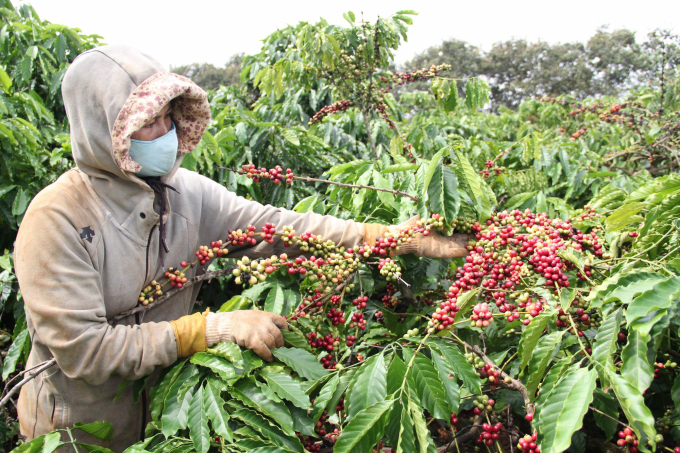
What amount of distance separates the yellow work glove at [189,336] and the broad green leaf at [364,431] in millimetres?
642

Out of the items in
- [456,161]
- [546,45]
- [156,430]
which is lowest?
[156,430]

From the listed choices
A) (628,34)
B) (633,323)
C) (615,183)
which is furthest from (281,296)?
(628,34)

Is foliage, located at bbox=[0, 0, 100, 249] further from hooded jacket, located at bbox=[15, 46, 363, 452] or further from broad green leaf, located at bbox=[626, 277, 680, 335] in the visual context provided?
broad green leaf, located at bbox=[626, 277, 680, 335]

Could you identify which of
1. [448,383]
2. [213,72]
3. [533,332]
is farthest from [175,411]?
[213,72]

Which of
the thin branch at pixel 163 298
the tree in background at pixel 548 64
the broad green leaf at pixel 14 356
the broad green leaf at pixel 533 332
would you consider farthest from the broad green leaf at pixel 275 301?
the tree in background at pixel 548 64

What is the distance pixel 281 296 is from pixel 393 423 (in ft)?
3.12

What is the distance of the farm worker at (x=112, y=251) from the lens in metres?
1.41

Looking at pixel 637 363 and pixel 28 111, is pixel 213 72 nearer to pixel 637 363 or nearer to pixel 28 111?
pixel 28 111

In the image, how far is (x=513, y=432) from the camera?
1.60 m

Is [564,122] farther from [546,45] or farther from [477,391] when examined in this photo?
[546,45]

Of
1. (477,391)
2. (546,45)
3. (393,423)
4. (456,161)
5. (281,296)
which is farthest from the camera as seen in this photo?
(546,45)

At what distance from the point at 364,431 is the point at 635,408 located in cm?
60

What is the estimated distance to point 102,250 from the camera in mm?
1553

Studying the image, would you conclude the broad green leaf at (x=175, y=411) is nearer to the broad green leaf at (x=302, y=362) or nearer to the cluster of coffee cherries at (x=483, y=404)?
the broad green leaf at (x=302, y=362)
